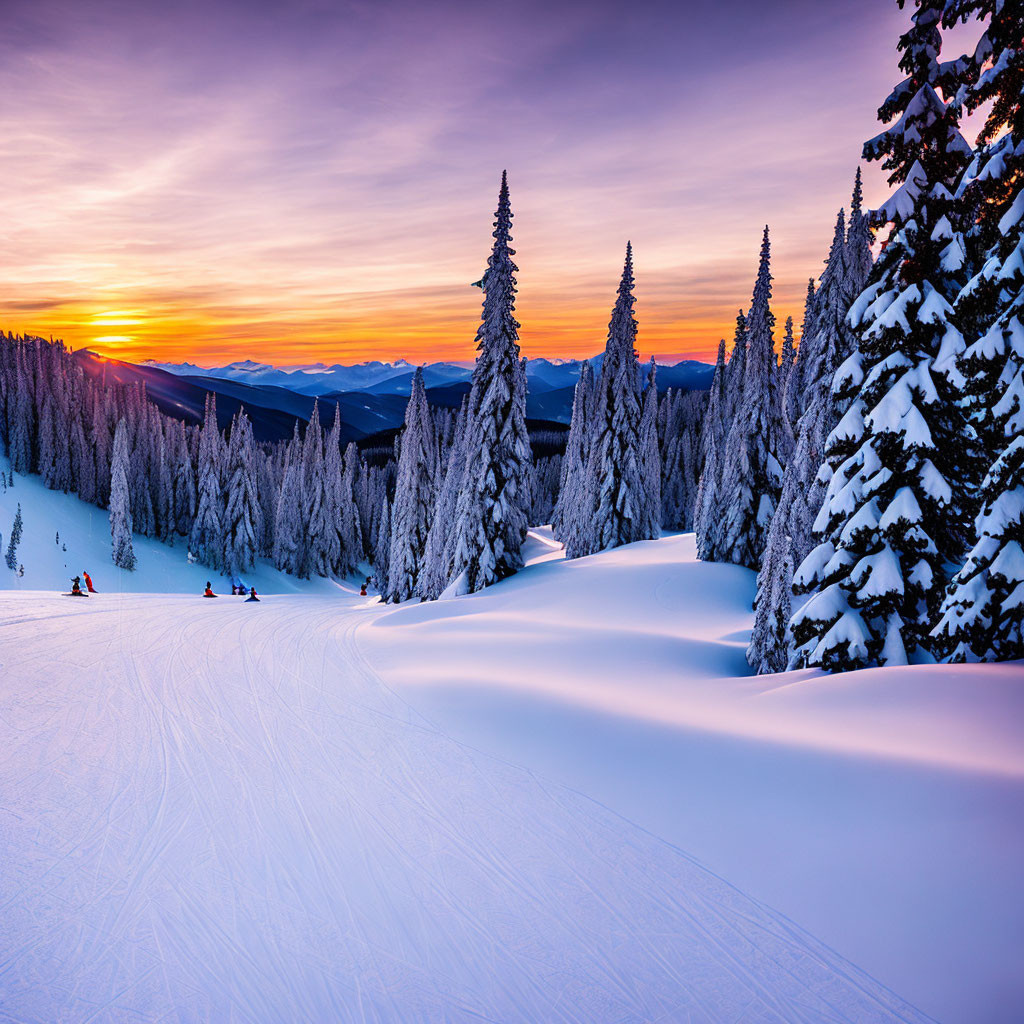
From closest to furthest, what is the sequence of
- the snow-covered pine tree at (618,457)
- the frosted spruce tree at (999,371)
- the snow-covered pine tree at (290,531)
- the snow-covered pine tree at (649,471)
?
the frosted spruce tree at (999,371) → the snow-covered pine tree at (618,457) → the snow-covered pine tree at (649,471) → the snow-covered pine tree at (290,531)

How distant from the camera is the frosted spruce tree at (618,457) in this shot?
103 ft

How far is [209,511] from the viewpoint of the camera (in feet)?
206

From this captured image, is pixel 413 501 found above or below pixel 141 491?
above

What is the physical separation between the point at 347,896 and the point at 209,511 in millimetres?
64832

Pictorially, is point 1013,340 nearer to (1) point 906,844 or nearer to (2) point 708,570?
(1) point 906,844

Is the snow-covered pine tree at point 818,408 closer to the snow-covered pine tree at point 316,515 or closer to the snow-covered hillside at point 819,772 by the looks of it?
the snow-covered hillside at point 819,772

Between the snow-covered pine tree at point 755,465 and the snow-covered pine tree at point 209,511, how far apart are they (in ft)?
180

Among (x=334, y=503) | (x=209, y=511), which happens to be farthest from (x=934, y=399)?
(x=334, y=503)

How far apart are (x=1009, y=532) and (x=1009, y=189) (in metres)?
4.43

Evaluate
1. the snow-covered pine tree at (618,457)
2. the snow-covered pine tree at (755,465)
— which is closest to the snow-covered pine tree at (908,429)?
the snow-covered pine tree at (755,465)

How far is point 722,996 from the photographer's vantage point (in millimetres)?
4184

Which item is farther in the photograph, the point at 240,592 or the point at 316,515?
the point at 316,515

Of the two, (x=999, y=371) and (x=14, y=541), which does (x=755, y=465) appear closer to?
(x=999, y=371)

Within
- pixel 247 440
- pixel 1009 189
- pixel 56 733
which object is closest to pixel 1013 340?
pixel 1009 189
